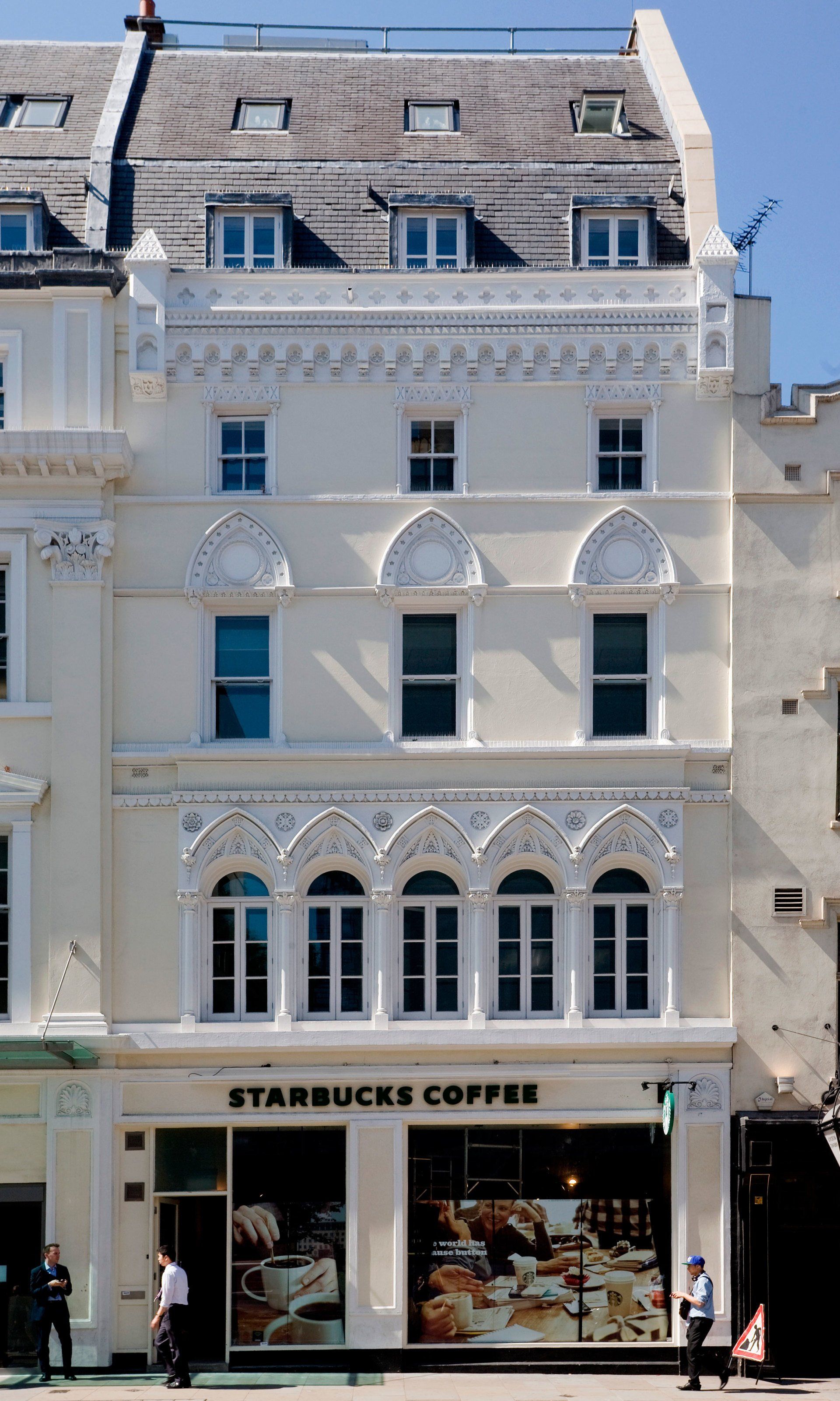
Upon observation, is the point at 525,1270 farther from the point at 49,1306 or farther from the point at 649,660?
the point at 649,660

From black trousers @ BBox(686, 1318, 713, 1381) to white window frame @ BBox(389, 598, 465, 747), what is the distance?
8.35 m

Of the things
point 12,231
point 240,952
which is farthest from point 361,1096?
point 12,231

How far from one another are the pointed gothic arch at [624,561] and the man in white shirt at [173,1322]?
10.6 meters

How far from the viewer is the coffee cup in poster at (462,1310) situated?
20.1 meters

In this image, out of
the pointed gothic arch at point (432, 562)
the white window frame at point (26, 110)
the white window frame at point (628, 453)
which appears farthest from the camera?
the white window frame at point (26, 110)

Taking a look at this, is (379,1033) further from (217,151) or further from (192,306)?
(217,151)

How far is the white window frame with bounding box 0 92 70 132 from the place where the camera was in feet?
79.3

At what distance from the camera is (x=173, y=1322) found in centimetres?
1830

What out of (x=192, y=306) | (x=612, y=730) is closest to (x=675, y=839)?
(x=612, y=730)

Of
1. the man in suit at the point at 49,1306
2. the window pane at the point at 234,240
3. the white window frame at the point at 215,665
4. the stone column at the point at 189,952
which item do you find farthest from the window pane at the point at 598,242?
the man in suit at the point at 49,1306

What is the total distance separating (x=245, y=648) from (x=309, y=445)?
3161mm

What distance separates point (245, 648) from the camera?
21203 mm

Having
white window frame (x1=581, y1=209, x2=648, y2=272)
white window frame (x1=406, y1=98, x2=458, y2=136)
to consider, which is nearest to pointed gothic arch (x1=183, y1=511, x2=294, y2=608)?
white window frame (x1=581, y1=209, x2=648, y2=272)

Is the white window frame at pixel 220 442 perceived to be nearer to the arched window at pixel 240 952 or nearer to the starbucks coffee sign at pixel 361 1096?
the arched window at pixel 240 952
